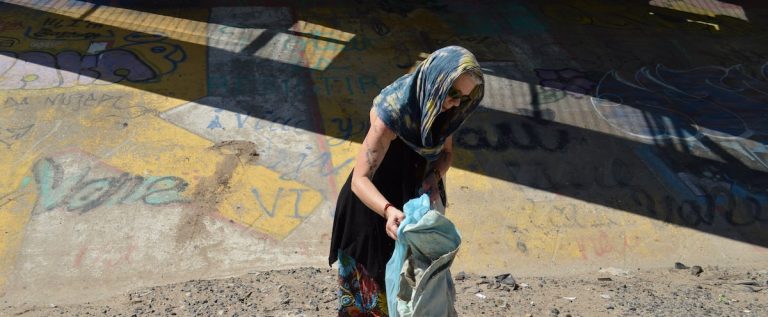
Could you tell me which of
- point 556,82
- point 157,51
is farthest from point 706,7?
point 157,51

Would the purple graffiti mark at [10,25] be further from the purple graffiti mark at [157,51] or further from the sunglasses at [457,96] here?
the sunglasses at [457,96]

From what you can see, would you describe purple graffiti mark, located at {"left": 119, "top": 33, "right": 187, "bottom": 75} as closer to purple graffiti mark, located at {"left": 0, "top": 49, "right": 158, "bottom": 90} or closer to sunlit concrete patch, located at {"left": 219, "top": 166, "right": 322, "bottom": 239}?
purple graffiti mark, located at {"left": 0, "top": 49, "right": 158, "bottom": 90}

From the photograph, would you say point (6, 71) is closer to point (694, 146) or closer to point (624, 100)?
point (624, 100)

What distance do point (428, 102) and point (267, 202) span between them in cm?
441

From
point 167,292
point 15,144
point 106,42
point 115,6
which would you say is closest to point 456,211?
point 167,292

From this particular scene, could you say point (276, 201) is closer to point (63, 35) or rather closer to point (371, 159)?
point (371, 159)

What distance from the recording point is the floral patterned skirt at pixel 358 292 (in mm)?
3438

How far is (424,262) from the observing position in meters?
2.99

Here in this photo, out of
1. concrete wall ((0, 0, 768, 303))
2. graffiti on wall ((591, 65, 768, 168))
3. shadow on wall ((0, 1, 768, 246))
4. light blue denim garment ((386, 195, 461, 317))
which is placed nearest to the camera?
light blue denim garment ((386, 195, 461, 317))

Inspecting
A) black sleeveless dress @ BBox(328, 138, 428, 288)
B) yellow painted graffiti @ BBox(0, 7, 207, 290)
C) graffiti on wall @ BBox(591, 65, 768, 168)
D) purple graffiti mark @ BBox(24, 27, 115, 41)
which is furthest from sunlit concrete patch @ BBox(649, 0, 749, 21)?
black sleeveless dress @ BBox(328, 138, 428, 288)

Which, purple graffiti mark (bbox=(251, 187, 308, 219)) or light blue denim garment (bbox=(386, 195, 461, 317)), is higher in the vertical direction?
light blue denim garment (bbox=(386, 195, 461, 317))

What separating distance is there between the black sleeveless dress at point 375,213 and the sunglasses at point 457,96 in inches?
14.2

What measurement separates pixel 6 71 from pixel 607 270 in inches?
308

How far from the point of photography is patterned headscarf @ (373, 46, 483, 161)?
293 centimetres
